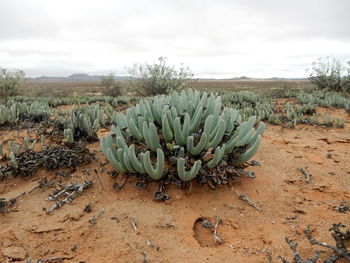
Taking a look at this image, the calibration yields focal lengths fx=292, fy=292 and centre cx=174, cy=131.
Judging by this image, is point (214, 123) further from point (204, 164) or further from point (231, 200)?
point (231, 200)

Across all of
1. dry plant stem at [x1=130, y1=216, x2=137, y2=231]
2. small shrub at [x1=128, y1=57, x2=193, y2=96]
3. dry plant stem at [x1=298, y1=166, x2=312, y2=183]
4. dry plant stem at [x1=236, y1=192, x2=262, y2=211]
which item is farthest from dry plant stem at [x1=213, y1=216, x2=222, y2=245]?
small shrub at [x1=128, y1=57, x2=193, y2=96]

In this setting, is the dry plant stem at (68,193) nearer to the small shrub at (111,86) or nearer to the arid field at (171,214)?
the arid field at (171,214)

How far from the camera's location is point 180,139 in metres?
3.14

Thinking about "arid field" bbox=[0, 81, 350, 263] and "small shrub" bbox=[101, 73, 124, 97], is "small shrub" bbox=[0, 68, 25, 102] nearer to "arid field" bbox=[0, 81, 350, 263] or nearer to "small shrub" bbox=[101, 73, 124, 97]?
"small shrub" bbox=[101, 73, 124, 97]

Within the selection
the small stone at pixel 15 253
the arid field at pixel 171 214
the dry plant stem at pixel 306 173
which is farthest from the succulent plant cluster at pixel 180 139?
the small stone at pixel 15 253

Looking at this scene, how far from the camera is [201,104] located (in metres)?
3.54

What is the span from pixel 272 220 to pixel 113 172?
1758mm

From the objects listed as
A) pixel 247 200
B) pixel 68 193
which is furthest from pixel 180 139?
pixel 68 193

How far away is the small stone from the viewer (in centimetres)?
225

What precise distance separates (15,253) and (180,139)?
5.87ft

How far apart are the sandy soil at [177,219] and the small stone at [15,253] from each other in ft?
0.12

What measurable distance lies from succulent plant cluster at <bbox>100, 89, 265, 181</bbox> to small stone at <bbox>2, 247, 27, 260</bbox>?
112cm

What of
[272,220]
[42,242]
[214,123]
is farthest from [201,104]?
[42,242]

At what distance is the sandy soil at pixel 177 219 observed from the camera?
229 cm
